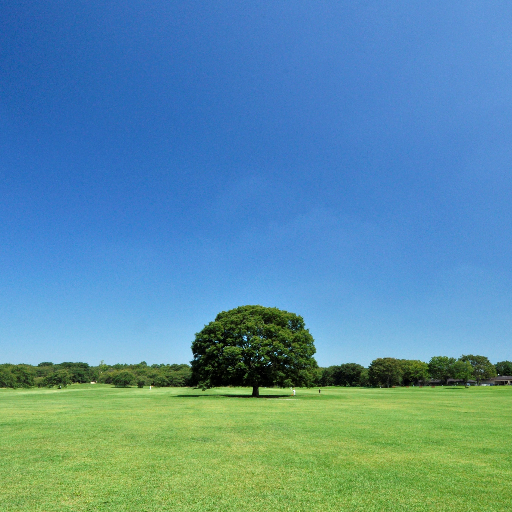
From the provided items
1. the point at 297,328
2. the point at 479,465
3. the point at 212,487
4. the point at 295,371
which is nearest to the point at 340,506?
the point at 212,487

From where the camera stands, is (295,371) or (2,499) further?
(295,371)

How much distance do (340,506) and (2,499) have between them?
807 centimetres

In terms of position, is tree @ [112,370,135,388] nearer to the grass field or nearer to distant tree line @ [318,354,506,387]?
distant tree line @ [318,354,506,387]

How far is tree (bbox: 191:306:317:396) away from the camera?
1981 inches

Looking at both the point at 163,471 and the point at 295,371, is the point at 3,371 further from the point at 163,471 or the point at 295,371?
the point at 163,471

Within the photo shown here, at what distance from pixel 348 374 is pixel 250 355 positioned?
135 meters

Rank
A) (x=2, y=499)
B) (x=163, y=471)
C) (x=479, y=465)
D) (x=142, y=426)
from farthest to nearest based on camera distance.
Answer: (x=142, y=426) → (x=479, y=465) → (x=163, y=471) → (x=2, y=499)

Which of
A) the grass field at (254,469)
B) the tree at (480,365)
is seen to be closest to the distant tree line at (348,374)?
the tree at (480,365)

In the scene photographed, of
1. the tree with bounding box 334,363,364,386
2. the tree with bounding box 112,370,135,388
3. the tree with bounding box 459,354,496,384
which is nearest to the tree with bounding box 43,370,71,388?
the tree with bounding box 112,370,135,388

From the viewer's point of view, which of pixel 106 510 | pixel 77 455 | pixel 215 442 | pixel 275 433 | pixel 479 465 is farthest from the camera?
pixel 275 433

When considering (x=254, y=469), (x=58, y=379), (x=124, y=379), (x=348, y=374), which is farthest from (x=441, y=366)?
(x=254, y=469)

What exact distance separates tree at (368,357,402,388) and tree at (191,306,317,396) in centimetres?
10570

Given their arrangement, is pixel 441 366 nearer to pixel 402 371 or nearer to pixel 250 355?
pixel 402 371

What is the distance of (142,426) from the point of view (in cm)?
2067
